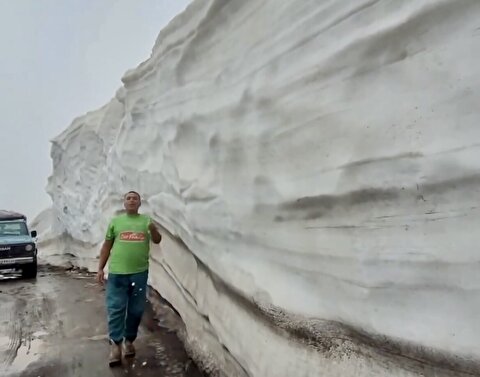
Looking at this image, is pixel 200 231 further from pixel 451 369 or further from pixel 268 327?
pixel 451 369

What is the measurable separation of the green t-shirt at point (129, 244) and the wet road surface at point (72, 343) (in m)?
0.77

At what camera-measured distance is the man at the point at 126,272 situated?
4457mm

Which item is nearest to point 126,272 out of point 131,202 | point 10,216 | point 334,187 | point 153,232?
point 153,232

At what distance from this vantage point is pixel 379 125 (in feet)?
7.11

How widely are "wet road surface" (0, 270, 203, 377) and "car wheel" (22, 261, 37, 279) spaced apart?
423cm


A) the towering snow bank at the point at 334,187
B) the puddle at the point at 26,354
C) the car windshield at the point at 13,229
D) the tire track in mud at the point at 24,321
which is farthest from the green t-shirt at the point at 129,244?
the car windshield at the point at 13,229

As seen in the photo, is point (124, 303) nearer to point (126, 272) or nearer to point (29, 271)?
point (126, 272)

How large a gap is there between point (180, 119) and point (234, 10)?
1285mm

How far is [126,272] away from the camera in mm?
4477

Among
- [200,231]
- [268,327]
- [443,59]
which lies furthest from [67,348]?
[443,59]

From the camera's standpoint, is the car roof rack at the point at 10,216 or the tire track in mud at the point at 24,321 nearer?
the tire track in mud at the point at 24,321

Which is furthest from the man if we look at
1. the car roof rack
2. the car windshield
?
the car roof rack

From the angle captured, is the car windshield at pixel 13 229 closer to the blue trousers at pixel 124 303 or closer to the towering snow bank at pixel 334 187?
the blue trousers at pixel 124 303

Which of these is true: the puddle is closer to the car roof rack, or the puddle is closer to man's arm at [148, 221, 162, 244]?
man's arm at [148, 221, 162, 244]
